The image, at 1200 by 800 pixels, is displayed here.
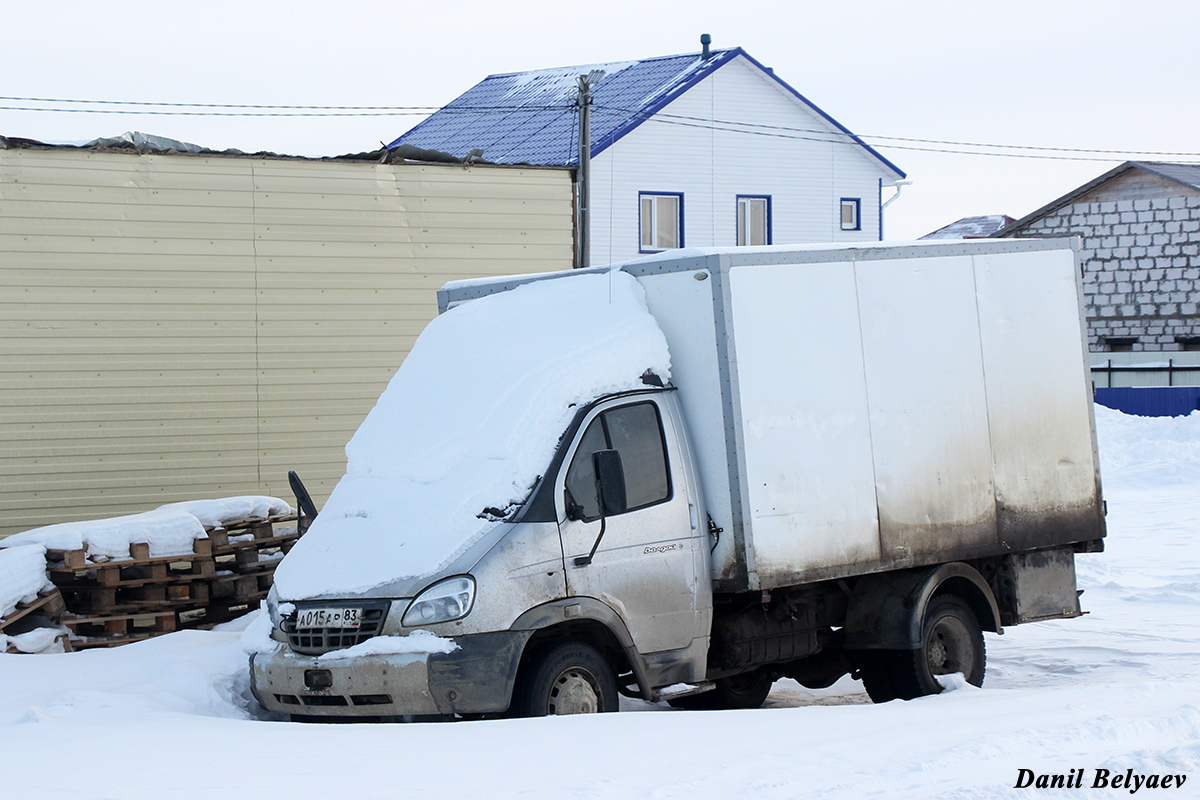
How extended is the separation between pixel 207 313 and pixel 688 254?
686 centimetres

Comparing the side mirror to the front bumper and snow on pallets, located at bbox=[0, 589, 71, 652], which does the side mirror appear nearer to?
the front bumper

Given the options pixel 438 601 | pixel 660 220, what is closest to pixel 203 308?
pixel 438 601

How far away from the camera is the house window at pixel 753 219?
35594mm

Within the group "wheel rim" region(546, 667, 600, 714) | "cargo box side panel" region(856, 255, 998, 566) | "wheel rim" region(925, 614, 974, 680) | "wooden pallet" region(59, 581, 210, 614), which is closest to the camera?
"wheel rim" region(546, 667, 600, 714)

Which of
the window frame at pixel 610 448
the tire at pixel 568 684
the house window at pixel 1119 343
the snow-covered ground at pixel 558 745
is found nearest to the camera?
the snow-covered ground at pixel 558 745

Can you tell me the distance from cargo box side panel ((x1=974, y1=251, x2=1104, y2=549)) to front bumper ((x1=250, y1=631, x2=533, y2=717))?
409 centimetres

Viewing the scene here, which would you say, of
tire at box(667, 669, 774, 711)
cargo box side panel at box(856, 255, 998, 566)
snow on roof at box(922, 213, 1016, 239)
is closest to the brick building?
snow on roof at box(922, 213, 1016, 239)

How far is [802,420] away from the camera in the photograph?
27.5ft

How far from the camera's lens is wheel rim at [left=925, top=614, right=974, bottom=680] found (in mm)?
9234

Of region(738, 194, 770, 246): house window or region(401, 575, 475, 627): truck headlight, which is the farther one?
region(738, 194, 770, 246): house window

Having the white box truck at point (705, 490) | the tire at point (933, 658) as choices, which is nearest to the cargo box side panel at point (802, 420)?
the white box truck at point (705, 490)

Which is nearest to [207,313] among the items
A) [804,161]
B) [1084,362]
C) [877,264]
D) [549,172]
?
[549,172]

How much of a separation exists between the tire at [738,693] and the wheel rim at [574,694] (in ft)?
7.17

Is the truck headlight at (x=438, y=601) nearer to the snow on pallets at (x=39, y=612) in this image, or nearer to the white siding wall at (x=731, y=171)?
the snow on pallets at (x=39, y=612)
